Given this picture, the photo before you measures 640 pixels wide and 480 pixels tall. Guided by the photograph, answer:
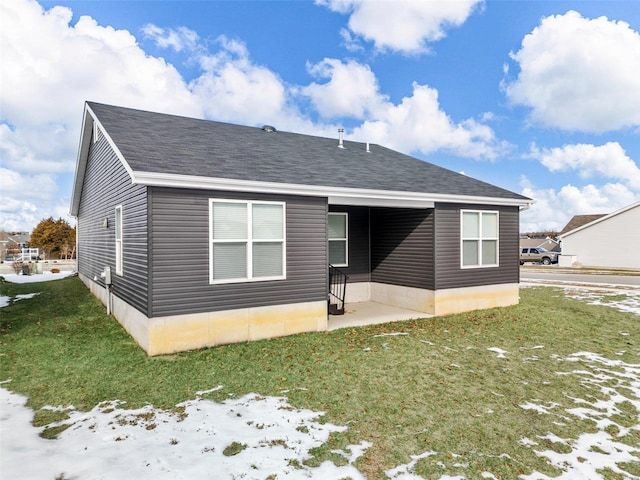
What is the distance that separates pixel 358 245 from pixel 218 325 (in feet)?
18.6

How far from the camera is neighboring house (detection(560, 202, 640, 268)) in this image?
91.6 feet

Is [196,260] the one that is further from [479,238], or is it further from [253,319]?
[479,238]

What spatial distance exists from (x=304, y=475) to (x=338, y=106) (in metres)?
25.3

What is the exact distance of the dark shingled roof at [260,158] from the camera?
7199 millimetres

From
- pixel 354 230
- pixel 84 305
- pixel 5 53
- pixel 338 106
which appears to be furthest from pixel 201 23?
pixel 338 106

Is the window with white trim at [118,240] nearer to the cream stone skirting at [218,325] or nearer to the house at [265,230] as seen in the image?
the house at [265,230]

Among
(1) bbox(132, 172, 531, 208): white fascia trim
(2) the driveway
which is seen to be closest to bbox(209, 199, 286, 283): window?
(1) bbox(132, 172, 531, 208): white fascia trim

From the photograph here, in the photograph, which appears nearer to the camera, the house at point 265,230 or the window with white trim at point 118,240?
the house at point 265,230

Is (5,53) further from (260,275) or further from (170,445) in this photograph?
(170,445)

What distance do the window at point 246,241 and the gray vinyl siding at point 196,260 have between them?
128mm

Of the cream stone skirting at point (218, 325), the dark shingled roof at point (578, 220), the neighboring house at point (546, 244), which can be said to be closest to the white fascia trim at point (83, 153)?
the cream stone skirting at point (218, 325)

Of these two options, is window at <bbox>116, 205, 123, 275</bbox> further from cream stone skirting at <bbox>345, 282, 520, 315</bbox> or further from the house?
cream stone skirting at <bbox>345, 282, 520, 315</bbox>

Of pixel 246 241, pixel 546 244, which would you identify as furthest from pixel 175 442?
pixel 546 244

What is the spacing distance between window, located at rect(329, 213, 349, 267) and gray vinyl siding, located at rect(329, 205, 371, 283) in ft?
0.44
